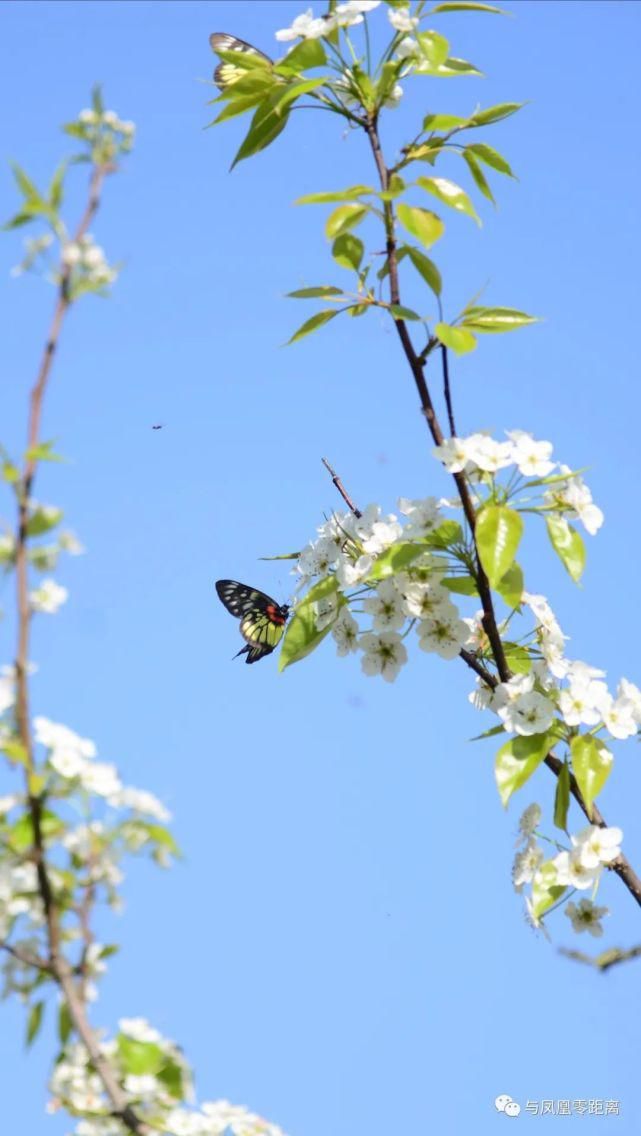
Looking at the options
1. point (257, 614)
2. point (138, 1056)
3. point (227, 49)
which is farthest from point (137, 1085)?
point (257, 614)

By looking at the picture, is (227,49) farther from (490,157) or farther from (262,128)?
(490,157)

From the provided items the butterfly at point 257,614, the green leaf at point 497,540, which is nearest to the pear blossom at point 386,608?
the green leaf at point 497,540

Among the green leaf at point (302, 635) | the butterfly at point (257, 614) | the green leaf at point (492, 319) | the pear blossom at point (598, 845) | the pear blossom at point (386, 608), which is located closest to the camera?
the pear blossom at point (598, 845)

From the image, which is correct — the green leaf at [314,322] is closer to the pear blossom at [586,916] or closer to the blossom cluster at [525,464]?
the blossom cluster at [525,464]

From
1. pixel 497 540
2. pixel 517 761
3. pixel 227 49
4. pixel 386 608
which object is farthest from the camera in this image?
pixel 227 49

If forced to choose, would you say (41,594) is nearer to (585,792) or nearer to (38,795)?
(38,795)

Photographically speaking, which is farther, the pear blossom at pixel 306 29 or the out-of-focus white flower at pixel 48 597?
the pear blossom at pixel 306 29
